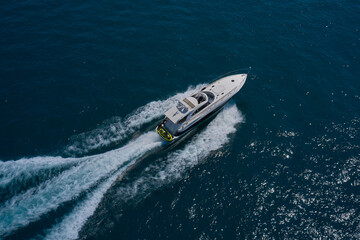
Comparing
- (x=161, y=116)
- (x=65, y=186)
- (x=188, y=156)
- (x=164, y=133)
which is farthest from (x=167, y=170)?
(x=65, y=186)

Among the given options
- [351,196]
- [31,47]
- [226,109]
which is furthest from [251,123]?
[31,47]

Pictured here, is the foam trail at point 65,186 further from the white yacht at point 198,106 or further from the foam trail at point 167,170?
the white yacht at point 198,106

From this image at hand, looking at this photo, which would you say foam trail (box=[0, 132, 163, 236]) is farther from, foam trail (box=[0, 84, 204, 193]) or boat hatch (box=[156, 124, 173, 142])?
foam trail (box=[0, 84, 204, 193])

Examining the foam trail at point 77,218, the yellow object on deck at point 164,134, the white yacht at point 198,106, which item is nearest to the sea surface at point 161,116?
the foam trail at point 77,218

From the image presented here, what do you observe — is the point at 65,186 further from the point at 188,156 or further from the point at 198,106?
the point at 198,106

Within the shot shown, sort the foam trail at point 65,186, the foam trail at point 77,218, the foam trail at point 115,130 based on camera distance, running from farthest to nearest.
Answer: the foam trail at point 115,130
the foam trail at point 65,186
the foam trail at point 77,218
